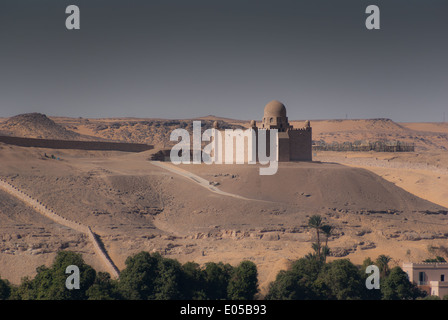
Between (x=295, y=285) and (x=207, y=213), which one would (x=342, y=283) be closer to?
(x=295, y=285)

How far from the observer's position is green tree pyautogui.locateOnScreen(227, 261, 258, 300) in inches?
1438

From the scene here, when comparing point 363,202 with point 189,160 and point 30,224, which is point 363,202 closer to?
point 189,160

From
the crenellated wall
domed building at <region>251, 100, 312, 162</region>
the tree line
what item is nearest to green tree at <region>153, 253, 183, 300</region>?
the tree line

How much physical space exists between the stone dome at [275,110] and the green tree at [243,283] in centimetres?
2706

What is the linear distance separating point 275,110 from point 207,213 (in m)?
16.5

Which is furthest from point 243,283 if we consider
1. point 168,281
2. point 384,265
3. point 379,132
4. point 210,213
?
point 379,132

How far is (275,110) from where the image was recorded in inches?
2484

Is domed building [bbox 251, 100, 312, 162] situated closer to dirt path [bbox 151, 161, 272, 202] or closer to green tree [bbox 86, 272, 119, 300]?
dirt path [bbox 151, 161, 272, 202]

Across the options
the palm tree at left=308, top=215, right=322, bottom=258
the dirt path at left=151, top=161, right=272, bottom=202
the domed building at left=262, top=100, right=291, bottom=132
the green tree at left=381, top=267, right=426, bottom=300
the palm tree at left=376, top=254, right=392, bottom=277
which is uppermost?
the domed building at left=262, top=100, right=291, bottom=132

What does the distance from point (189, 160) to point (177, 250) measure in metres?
23.5

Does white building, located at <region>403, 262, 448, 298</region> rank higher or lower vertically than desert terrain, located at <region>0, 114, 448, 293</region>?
lower

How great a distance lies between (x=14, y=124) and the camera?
10694 cm

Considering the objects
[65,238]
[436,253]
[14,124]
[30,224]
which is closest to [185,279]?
[65,238]
